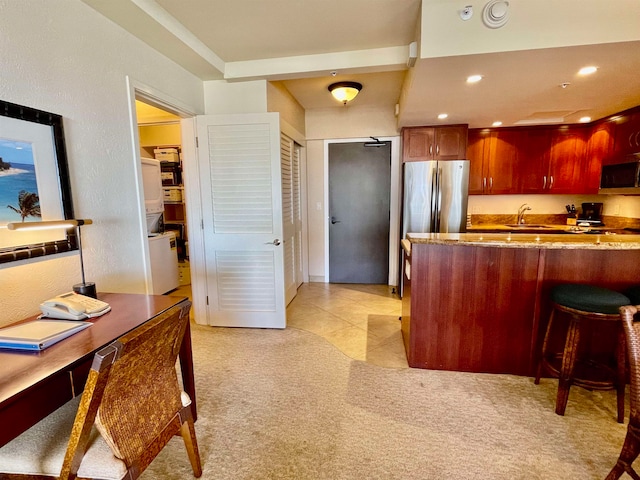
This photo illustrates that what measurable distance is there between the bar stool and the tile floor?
99cm

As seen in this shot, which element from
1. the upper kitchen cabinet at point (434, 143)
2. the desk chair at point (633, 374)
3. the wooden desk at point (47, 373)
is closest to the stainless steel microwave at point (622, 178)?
the upper kitchen cabinet at point (434, 143)

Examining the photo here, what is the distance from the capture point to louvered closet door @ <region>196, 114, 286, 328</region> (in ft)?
9.14

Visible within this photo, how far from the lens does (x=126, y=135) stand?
206 cm

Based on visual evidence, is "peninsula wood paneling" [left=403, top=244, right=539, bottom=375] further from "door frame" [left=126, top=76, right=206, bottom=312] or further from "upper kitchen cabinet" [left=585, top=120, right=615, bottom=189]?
"upper kitchen cabinet" [left=585, top=120, right=615, bottom=189]

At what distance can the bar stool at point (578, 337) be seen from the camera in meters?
1.73

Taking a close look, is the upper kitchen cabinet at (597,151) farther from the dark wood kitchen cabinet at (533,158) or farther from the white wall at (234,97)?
the white wall at (234,97)

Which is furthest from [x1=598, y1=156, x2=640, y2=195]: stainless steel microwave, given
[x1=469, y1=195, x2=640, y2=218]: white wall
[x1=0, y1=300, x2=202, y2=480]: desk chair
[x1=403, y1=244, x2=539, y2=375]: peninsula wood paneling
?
[x1=0, y1=300, x2=202, y2=480]: desk chair

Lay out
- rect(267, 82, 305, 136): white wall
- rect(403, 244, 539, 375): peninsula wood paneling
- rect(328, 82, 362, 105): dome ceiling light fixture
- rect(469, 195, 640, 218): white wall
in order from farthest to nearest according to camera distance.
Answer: rect(469, 195, 640, 218): white wall, rect(328, 82, 362, 105): dome ceiling light fixture, rect(267, 82, 305, 136): white wall, rect(403, 244, 539, 375): peninsula wood paneling

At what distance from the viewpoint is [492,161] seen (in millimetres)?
4098

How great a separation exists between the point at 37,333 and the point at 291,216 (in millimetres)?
2716

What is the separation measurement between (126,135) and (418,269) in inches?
87.1

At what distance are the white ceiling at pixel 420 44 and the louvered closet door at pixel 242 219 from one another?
513 millimetres

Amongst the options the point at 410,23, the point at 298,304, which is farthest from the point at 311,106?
the point at 298,304

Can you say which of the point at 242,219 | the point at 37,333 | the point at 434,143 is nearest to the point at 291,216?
the point at 242,219
